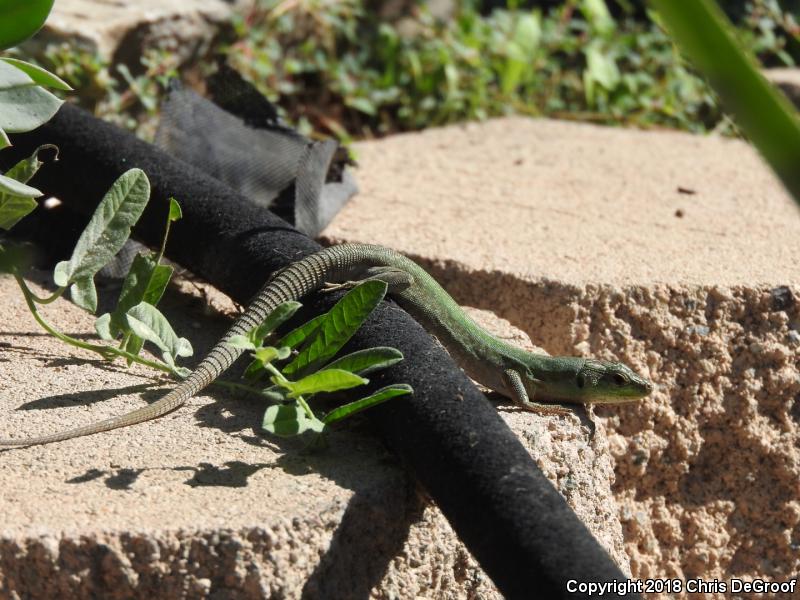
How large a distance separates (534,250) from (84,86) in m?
2.29

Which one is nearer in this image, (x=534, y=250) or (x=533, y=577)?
(x=533, y=577)

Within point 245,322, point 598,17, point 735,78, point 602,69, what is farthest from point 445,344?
point 598,17

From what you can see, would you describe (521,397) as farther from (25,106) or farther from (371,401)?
(25,106)

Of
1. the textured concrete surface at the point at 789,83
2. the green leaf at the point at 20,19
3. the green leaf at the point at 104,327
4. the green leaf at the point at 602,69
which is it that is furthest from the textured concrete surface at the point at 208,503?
the textured concrete surface at the point at 789,83

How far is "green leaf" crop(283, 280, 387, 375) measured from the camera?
2330mm

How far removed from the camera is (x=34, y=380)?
242 cm

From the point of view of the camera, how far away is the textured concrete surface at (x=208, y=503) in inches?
71.1

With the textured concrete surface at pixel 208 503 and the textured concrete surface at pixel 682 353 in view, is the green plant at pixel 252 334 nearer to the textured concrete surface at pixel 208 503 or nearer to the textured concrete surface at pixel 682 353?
the textured concrete surface at pixel 208 503

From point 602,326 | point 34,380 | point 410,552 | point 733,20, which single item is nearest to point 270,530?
point 410,552

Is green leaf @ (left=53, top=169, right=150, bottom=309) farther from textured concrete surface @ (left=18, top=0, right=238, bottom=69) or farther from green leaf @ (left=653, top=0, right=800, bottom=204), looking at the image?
textured concrete surface @ (left=18, top=0, right=238, bottom=69)

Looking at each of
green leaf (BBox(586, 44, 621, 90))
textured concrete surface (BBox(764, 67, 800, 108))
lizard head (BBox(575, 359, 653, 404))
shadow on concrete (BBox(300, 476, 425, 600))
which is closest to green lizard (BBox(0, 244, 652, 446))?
lizard head (BBox(575, 359, 653, 404))

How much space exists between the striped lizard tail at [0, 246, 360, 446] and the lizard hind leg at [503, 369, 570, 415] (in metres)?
0.58

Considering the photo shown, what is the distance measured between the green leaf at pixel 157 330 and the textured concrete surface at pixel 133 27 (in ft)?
8.25

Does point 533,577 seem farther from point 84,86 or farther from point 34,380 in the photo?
point 84,86
